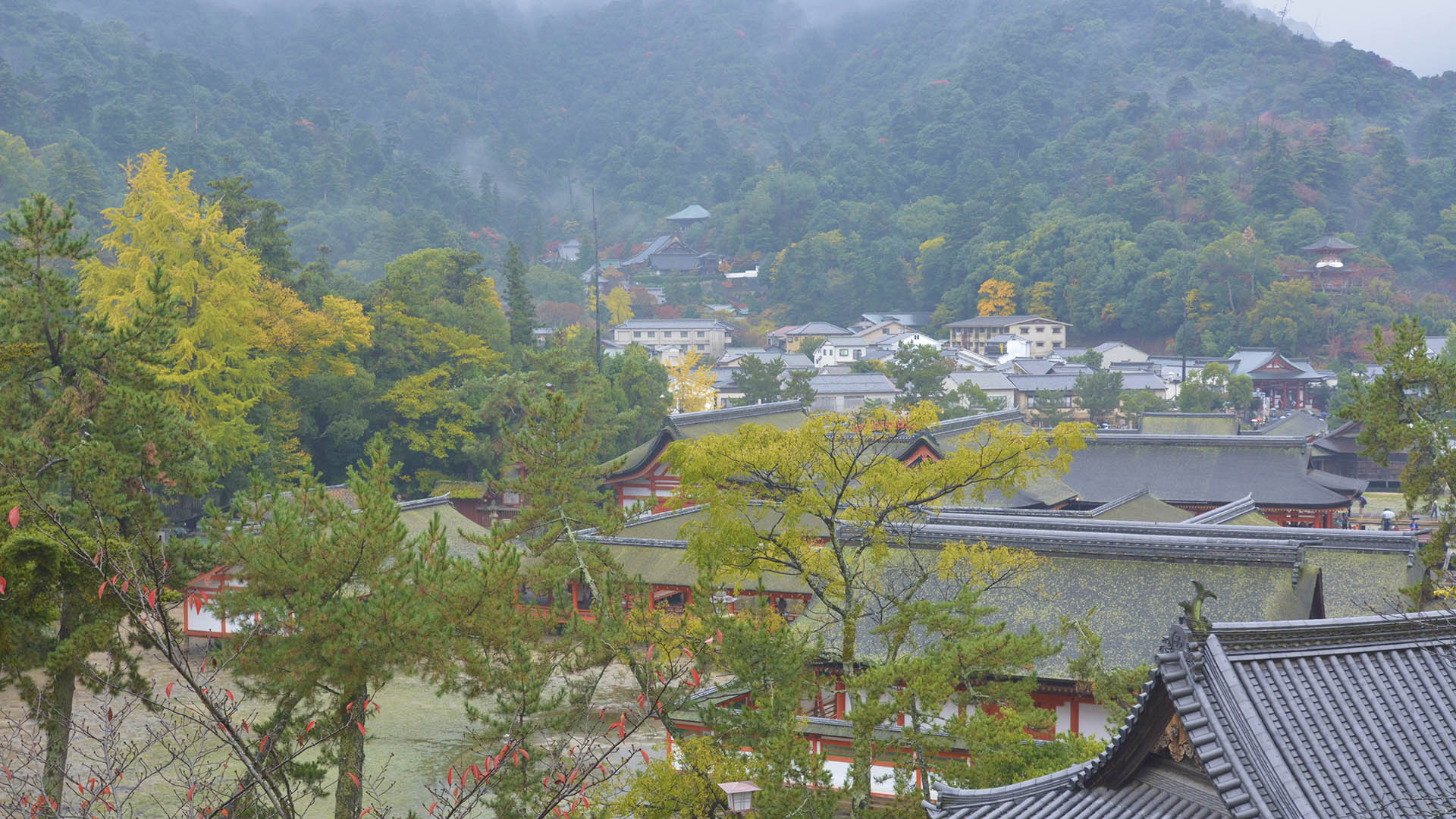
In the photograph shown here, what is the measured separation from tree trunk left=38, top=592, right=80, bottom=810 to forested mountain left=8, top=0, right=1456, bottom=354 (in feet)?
173

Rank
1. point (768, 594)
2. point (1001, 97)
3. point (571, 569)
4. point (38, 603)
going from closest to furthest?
point (38, 603), point (571, 569), point (768, 594), point (1001, 97)

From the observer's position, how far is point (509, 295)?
4406 cm

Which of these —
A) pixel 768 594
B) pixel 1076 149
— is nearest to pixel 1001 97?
pixel 1076 149

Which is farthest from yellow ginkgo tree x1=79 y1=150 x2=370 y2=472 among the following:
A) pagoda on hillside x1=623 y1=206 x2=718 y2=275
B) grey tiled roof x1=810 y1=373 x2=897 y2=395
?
pagoda on hillside x1=623 y1=206 x2=718 y2=275

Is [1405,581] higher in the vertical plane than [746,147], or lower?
lower

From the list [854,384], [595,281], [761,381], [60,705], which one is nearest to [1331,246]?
[854,384]

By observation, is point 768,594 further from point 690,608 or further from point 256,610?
point 256,610

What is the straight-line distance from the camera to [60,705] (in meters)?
12.2

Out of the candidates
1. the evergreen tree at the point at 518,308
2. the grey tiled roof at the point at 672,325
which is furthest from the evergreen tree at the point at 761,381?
the grey tiled roof at the point at 672,325

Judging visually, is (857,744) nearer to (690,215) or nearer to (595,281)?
(595,281)

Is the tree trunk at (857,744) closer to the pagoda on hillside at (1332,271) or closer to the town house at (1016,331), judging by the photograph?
the town house at (1016,331)

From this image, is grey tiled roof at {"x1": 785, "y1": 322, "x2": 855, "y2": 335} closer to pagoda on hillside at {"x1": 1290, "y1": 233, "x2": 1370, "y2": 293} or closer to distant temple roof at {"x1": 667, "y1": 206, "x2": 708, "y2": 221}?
pagoda on hillside at {"x1": 1290, "y1": 233, "x2": 1370, "y2": 293}

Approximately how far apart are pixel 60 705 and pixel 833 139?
13271cm

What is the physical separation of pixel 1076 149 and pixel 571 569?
→ 3888 inches
